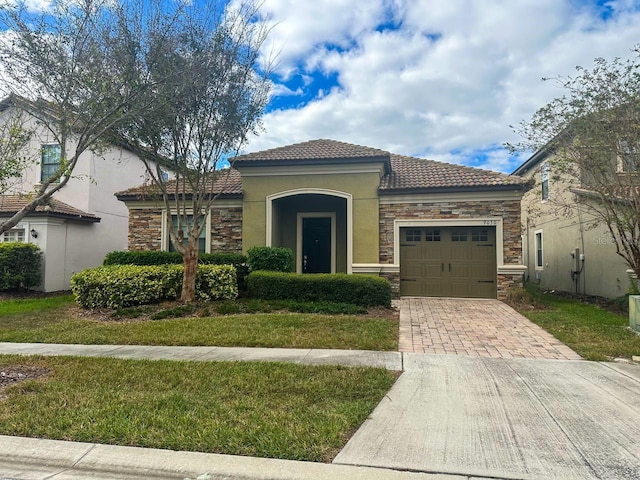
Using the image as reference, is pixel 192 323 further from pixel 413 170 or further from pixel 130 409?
pixel 413 170

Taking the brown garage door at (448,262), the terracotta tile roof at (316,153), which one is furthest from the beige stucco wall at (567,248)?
the terracotta tile roof at (316,153)

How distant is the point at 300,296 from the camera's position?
36.2 ft

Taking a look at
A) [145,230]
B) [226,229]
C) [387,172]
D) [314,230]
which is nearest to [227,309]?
[226,229]

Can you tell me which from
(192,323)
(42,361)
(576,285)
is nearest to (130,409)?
(42,361)

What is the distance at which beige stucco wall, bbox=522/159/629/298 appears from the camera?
12672mm

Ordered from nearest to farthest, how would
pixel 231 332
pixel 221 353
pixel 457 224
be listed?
pixel 221 353 < pixel 231 332 < pixel 457 224

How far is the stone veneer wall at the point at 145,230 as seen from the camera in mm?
14945

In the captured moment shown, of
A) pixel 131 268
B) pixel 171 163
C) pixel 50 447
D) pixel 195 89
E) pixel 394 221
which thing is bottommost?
pixel 50 447

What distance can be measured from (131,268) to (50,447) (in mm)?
8790

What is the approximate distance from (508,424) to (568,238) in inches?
564

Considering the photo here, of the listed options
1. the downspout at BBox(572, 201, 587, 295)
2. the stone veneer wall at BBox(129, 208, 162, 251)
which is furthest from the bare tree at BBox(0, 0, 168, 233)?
the downspout at BBox(572, 201, 587, 295)

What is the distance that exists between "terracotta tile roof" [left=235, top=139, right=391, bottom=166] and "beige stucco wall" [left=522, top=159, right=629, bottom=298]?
5365mm

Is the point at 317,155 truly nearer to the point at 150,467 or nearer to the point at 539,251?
the point at 150,467

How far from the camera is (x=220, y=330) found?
318 inches
